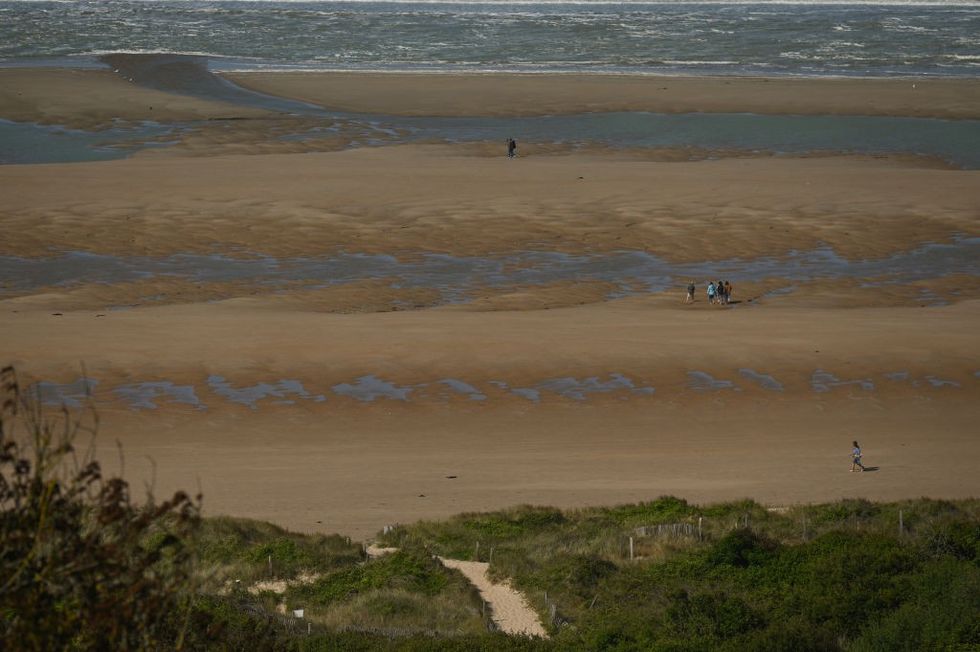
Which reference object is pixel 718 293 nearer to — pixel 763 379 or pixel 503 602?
pixel 763 379

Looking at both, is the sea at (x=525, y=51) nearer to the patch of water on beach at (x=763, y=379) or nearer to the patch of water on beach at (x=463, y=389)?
the patch of water on beach at (x=763, y=379)

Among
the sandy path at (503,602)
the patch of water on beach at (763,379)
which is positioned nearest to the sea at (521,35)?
the patch of water on beach at (763,379)

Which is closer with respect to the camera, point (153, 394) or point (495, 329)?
point (153, 394)

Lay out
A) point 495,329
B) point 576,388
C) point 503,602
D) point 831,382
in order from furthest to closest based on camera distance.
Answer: point 495,329, point 831,382, point 576,388, point 503,602

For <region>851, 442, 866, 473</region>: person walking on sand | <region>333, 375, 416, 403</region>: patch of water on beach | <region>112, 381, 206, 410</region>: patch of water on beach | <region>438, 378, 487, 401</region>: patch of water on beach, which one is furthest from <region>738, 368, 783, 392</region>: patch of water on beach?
<region>112, 381, 206, 410</region>: patch of water on beach

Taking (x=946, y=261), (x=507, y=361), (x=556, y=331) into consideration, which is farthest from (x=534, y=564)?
(x=946, y=261)

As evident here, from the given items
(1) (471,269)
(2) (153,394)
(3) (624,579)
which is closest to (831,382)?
(3) (624,579)
